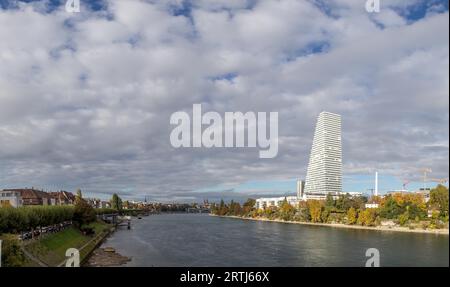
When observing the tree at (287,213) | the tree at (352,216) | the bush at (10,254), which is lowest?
the tree at (287,213)

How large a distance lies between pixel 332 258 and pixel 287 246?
1254 centimetres

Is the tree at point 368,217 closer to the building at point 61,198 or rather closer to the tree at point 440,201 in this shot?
the tree at point 440,201

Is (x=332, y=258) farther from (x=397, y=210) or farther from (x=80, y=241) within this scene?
(x=397, y=210)

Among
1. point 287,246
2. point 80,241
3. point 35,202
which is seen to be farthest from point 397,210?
point 35,202

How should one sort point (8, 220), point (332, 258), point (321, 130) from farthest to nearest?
point (321, 130), point (332, 258), point (8, 220)

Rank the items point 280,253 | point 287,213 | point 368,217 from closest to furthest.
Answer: point 280,253 → point 368,217 → point 287,213

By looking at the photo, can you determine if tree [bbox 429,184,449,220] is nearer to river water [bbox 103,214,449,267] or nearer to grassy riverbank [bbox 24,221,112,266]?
river water [bbox 103,214,449,267]

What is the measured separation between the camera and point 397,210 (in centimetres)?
9575

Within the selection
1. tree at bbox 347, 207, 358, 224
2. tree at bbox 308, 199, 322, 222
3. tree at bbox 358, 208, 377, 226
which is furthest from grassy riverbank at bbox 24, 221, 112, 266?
tree at bbox 308, 199, 322, 222

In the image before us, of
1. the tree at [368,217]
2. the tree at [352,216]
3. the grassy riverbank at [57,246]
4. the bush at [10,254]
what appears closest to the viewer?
the bush at [10,254]

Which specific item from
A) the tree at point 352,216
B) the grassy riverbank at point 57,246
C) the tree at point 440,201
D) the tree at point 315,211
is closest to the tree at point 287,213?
the tree at point 315,211

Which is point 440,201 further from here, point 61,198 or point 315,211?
point 61,198

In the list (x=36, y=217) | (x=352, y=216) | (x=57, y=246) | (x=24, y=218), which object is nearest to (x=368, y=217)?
(x=352, y=216)
